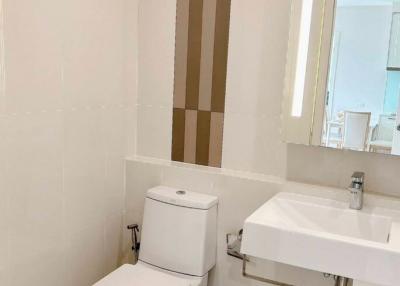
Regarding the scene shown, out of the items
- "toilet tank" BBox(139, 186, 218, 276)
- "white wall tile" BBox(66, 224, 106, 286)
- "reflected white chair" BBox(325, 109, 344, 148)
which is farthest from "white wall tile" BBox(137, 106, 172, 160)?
"reflected white chair" BBox(325, 109, 344, 148)

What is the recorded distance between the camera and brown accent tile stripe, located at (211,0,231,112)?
6.48 ft

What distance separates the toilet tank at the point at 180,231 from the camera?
1.96 meters

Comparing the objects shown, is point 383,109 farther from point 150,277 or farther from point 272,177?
point 150,277

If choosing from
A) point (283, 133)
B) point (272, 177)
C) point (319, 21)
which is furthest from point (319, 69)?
point (272, 177)

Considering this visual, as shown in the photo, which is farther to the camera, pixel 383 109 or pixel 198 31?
pixel 198 31

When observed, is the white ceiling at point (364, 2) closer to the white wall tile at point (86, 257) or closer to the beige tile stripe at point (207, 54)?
the beige tile stripe at point (207, 54)

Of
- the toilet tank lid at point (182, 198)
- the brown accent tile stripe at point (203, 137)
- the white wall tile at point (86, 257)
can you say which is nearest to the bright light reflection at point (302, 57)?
the brown accent tile stripe at point (203, 137)

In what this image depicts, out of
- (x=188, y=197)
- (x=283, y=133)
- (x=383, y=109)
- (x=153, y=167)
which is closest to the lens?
(x=383, y=109)

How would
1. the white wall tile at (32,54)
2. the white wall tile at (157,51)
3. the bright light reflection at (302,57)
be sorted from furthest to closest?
1. the white wall tile at (157,51)
2. the bright light reflection at (302,57)
3. the white wall tile at (32,54)

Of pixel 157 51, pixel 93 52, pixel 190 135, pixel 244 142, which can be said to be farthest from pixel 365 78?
pixel 93 52

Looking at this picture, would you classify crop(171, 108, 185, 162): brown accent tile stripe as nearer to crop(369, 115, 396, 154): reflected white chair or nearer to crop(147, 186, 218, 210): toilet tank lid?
crop(147, 186, 218, 210): toilet tank lid

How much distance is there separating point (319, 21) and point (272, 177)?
0.70 m

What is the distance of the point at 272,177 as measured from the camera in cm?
196

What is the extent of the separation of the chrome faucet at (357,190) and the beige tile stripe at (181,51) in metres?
0.88
